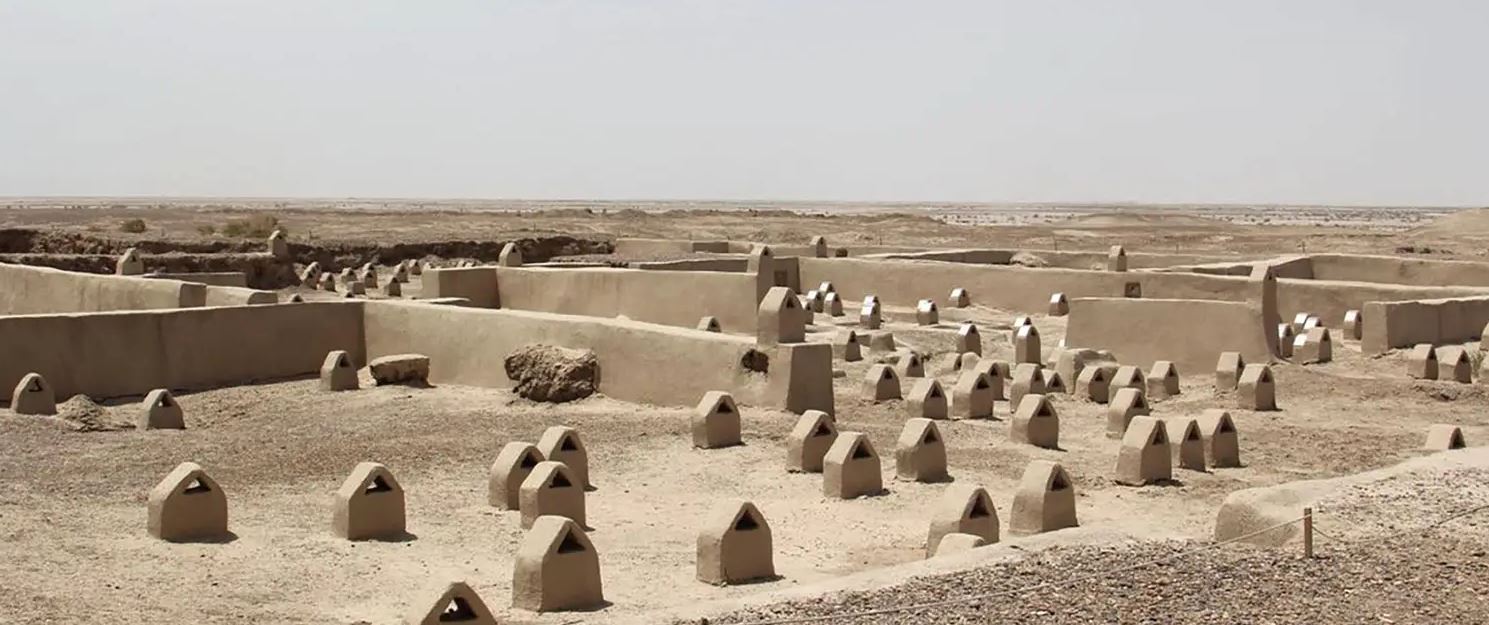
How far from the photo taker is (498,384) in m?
17.4

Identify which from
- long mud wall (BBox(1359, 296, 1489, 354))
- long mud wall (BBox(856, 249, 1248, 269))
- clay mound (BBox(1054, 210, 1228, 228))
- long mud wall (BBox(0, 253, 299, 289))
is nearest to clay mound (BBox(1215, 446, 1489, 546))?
long mud wall (BBox(1359, 296, 1489, 354))

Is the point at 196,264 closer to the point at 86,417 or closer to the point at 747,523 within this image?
the point at 86,417

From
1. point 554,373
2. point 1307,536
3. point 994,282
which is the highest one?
point 1307,536

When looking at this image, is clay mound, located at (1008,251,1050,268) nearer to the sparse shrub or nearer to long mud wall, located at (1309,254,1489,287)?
long mud wall, located at (1309,254,1489,287)

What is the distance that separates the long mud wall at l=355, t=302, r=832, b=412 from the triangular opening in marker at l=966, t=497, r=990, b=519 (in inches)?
203

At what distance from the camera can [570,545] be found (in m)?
8.62

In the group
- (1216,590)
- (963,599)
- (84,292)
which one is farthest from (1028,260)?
(963,599)

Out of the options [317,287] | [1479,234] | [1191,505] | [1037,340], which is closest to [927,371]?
[1037,340]

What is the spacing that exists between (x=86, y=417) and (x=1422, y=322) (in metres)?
15.1

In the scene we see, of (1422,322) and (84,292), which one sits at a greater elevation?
(84,292)

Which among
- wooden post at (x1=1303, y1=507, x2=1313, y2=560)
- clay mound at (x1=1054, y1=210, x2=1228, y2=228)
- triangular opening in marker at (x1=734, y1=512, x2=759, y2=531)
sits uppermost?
wooden post at (x1=1303, y1=507, x2=1313, y2=560)

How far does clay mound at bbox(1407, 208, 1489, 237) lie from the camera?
48572 millimetres

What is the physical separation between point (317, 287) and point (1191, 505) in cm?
2341

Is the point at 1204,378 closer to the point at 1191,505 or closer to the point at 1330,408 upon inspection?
the point at 1330,408
